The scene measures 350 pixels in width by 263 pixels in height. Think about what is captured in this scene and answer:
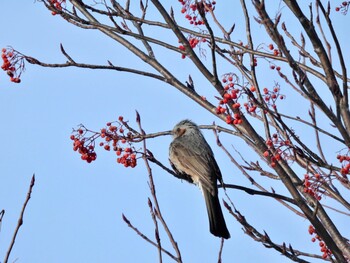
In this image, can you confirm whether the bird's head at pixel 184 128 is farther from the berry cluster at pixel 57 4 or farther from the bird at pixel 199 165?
the berry cluster at pixel 57 4

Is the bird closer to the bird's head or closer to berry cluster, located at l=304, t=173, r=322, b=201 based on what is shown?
the bird's head

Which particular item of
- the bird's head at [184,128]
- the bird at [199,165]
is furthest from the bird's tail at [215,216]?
the bird's head at [184,128]

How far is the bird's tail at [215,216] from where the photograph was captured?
598 cm

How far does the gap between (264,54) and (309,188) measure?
1.15 m

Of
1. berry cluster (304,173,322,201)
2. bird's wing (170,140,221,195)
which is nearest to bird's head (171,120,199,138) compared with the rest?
bird's wing (170,140,221,195)

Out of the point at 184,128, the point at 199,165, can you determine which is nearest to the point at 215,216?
the point at 199,165

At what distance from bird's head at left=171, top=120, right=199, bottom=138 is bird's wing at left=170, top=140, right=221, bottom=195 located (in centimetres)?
35

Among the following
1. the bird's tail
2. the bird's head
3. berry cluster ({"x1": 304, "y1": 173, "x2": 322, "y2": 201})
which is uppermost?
the bird's head

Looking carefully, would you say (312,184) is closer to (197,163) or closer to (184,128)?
(197,163)

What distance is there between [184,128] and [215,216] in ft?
6.57

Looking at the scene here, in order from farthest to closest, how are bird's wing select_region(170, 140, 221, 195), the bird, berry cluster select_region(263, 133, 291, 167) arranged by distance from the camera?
bird's wing select_region(170, 140, 221, 195) < the bird < berry cluster select_region(263, 133, 291, 167)

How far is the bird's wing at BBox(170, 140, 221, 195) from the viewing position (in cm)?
648

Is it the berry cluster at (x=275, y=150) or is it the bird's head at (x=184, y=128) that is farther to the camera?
the bird's head at (x=184, y=128)

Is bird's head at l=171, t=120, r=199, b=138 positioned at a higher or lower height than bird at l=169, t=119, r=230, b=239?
higher
